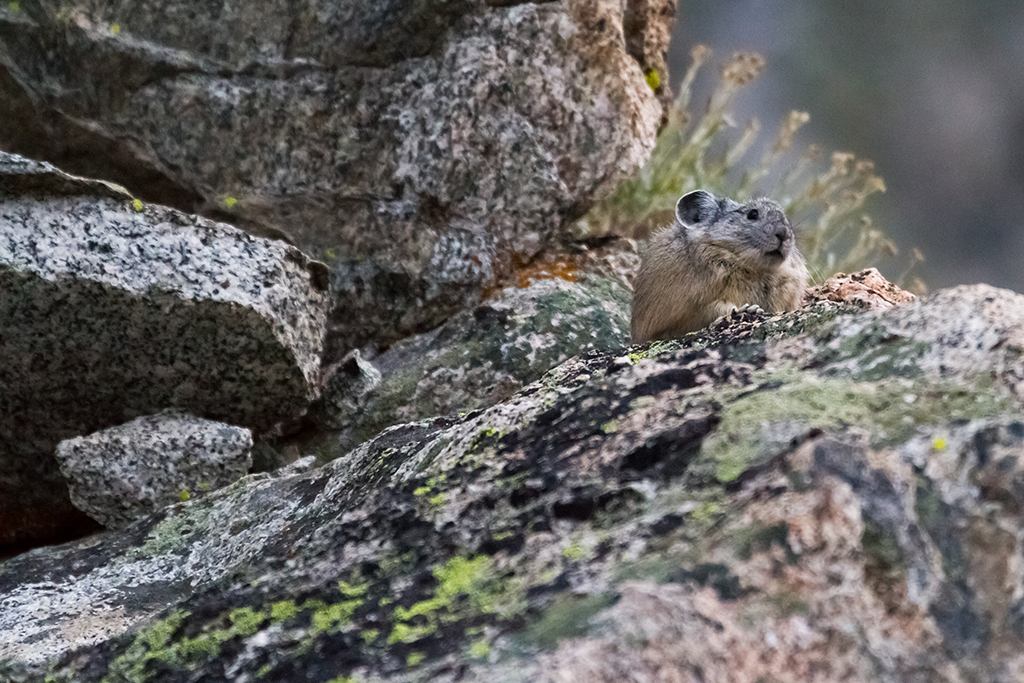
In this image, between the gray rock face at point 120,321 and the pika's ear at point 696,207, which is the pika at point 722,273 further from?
the gray rock face at point 120,321

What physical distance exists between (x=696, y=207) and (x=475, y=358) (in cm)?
146

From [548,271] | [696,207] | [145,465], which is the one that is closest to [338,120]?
[548,271]

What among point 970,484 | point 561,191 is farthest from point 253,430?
point 970,484

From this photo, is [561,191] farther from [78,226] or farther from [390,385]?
[78,226]

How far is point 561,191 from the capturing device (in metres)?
5.29

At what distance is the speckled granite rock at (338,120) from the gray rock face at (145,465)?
1133 mm

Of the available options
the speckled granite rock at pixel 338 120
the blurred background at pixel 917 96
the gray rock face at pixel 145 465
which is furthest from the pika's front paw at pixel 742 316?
the blurred background at pixel 917 96

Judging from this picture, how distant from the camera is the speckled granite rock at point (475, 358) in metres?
4.71

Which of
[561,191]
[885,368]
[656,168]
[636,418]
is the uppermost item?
[656,168]

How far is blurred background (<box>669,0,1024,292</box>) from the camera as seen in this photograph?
29.0 feet

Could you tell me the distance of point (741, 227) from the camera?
4.34 meters

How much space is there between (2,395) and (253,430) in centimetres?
115

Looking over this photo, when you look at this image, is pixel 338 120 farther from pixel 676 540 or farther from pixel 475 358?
pixel 676 540

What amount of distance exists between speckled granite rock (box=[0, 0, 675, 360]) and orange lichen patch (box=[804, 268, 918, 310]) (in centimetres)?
183
